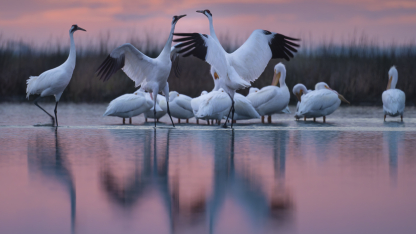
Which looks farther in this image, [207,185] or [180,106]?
[180,106]

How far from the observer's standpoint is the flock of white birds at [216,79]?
9.73 m

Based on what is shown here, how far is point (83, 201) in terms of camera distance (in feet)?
13.0

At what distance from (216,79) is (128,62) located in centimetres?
263

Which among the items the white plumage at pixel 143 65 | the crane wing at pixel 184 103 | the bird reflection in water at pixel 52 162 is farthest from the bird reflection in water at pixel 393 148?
the crane wing at pixel 184 103

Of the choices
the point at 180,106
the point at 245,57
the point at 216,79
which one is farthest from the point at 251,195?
the point at 216,79

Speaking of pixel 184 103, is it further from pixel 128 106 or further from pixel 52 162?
pixel 52 162

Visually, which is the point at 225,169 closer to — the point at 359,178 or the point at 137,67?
the point at 359,178

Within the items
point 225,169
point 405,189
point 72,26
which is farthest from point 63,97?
point 405,189

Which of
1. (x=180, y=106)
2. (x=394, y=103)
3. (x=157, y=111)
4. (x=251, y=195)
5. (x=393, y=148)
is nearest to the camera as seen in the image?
(x=251, y=195)

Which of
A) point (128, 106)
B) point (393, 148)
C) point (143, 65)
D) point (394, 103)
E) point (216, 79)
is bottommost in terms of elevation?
point (393, 148)

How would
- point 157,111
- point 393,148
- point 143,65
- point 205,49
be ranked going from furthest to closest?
point 157,111
point 143,65
point 205,49
point 393,148

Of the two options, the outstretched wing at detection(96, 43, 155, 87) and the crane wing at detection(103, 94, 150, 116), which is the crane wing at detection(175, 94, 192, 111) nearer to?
the crane wing at detection(103, 94, 150, 116)

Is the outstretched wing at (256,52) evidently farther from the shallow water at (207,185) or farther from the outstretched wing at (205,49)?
the shallow water at (207,185)

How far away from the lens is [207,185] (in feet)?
14.9
